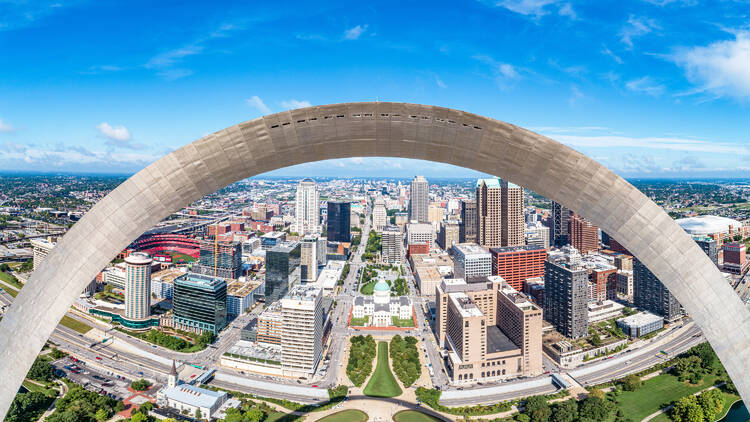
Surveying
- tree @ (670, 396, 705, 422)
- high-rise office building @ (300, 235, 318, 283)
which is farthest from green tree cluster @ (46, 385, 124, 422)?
tree @ (670, 396, 705, 422)

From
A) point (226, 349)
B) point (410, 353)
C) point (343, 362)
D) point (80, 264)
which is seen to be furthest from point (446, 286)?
point (80, 264)

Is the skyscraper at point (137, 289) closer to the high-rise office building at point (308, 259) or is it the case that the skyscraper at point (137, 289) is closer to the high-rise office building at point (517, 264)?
the high-rise office building at point (308, 259)

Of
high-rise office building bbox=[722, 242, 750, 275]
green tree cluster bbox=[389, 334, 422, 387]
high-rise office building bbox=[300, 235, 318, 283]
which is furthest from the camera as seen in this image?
high-rise office building bbox=[300, 235, 318, 283]

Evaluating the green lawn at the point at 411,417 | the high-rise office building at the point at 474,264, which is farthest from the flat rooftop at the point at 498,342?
the high-rise office building at the point at 474,264

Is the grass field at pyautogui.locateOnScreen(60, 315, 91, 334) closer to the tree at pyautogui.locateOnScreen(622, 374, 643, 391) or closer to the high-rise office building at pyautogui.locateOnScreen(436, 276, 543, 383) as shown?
the high-rise office building at pyautogui.locateOnScreen(436, 276, 543, 383)

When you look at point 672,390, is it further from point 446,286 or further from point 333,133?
point 333,133
